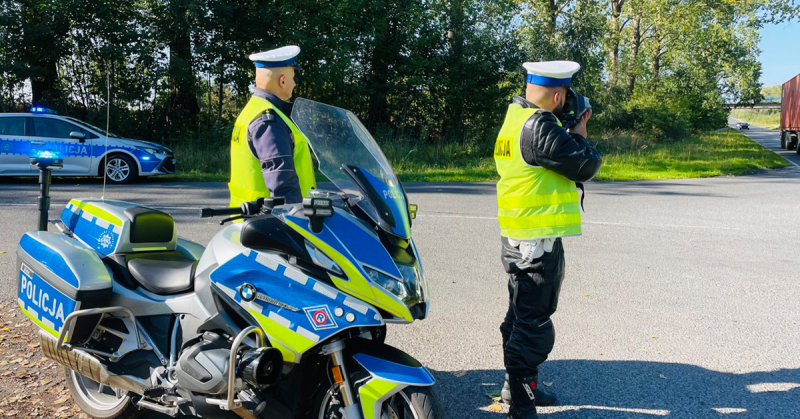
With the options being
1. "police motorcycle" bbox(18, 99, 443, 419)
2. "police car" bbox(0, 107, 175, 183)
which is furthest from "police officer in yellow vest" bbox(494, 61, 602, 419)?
"police car" bbox(0, 107, 175, 183)

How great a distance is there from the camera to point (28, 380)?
4.00 m

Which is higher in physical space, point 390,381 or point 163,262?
point 163,262

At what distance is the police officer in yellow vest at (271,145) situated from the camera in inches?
136

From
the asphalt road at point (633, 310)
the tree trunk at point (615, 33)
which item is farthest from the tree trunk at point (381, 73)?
the tree trunk at point (615, 33)

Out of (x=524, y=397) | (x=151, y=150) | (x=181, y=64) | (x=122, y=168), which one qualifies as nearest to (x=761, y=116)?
(x=181, y=64)

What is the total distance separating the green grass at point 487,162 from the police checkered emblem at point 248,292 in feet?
41.5

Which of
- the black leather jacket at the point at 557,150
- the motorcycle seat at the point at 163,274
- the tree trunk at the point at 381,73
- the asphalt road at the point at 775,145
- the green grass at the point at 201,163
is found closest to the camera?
the motorcycle seat at the point at 163,274

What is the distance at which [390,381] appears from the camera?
2508 mm

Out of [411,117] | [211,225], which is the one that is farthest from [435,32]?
[211,225]

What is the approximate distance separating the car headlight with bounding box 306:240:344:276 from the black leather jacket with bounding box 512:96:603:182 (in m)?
1.27

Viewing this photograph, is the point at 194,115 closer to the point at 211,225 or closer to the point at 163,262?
the point at 211,225

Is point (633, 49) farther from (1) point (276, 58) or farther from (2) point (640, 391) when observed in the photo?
(1) point (276, 58)

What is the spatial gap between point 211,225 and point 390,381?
22.2 ft

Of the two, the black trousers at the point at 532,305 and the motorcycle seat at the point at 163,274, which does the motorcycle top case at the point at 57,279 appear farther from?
the black trousers at the point at 532,305
